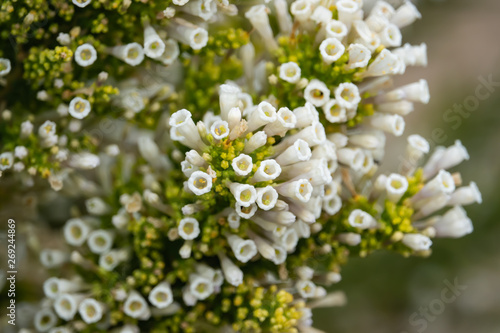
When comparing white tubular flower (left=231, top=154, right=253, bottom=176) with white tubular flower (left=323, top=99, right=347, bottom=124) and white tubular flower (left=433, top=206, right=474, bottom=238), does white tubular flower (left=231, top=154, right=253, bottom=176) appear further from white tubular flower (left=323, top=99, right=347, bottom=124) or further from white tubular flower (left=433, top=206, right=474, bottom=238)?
white tubular flower (left=433, top=206, right=474, bottom=238)

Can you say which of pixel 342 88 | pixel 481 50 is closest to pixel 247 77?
pixel 342 88

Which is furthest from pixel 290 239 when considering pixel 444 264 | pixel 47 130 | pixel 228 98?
pixel 444 264

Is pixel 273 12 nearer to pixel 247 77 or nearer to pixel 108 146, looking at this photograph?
pixel 247 77

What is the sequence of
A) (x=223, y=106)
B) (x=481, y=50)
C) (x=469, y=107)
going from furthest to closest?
1. (x=481, y=50)
2. (x=469, y=107)
3. (x=223, y=106)

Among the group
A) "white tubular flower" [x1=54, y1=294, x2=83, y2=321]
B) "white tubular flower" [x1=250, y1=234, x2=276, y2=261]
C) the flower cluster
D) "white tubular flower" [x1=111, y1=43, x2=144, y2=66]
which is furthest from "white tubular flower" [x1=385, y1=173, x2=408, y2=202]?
"white tubular flower" [x1=54, y1=294, x2=83, y2=321]

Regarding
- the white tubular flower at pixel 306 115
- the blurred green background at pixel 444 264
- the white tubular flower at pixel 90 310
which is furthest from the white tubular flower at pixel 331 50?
the blurred green background at pixel 444 264

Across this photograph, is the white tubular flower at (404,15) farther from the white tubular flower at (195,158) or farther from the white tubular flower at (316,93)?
the white tubular flower at (195,158)

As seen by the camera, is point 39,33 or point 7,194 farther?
point 7,194
